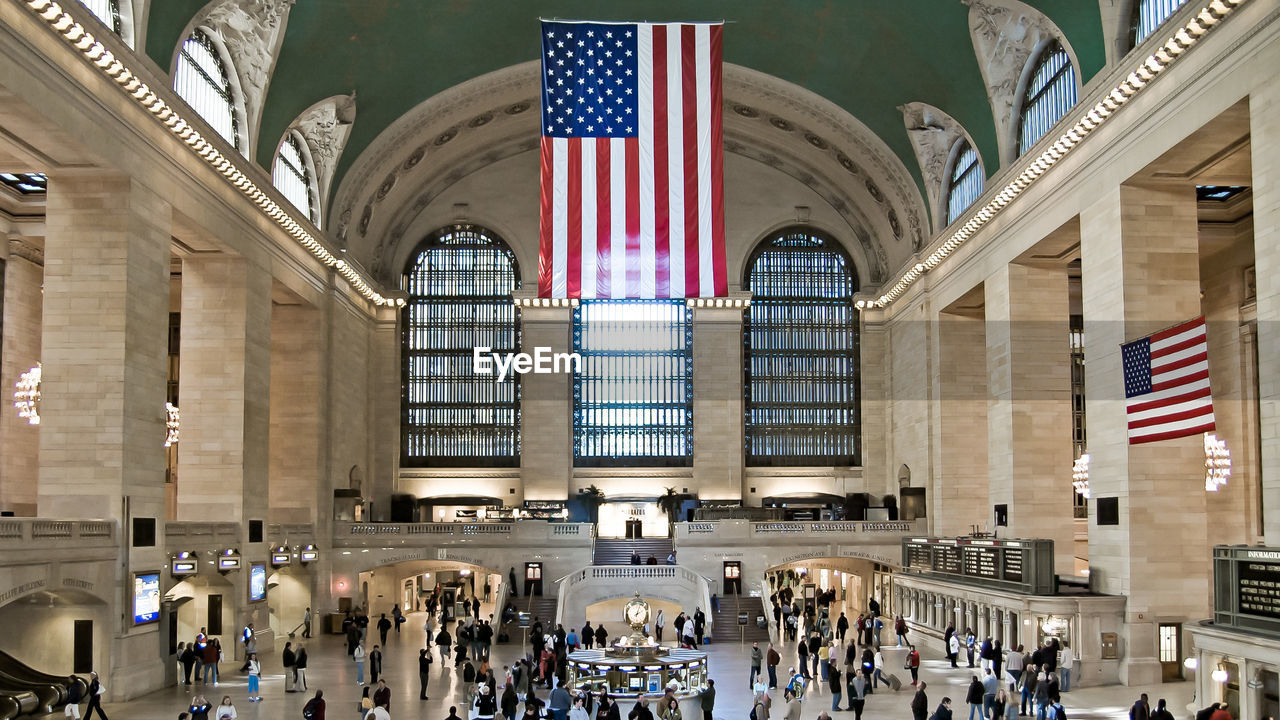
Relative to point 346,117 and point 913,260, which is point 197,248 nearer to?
point 346,117

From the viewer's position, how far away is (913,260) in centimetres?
3969

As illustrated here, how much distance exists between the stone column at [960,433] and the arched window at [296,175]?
66.4ft

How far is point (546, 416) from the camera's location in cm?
4666

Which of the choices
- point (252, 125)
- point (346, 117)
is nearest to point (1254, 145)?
point (252, 125)

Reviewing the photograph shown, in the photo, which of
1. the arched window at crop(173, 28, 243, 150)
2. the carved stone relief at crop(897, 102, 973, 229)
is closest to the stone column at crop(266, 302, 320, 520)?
the arched window at crop(173, 28, 243, 150)

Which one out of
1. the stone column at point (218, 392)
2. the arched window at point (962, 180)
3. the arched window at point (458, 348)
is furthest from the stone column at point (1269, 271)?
the arched window at point (458, 348)

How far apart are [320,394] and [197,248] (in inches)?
343

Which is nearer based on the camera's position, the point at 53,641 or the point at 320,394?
the point at 53,641

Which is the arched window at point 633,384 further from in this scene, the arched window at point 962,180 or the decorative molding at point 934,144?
the arched window at point 962,180

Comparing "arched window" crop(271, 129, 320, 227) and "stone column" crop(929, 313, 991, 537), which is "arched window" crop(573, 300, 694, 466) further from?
"arched window" crop(271, 129, 320, 227)

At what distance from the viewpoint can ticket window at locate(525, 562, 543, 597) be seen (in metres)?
37.6

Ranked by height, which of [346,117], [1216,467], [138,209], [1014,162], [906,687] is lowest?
[906,687]

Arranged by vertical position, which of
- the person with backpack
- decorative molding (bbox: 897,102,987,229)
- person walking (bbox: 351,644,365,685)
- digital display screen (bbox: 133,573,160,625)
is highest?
decorative molding (bbox: 897,102,987,229)

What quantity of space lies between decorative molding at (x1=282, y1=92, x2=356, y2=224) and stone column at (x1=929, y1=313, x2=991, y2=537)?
64.5ft
